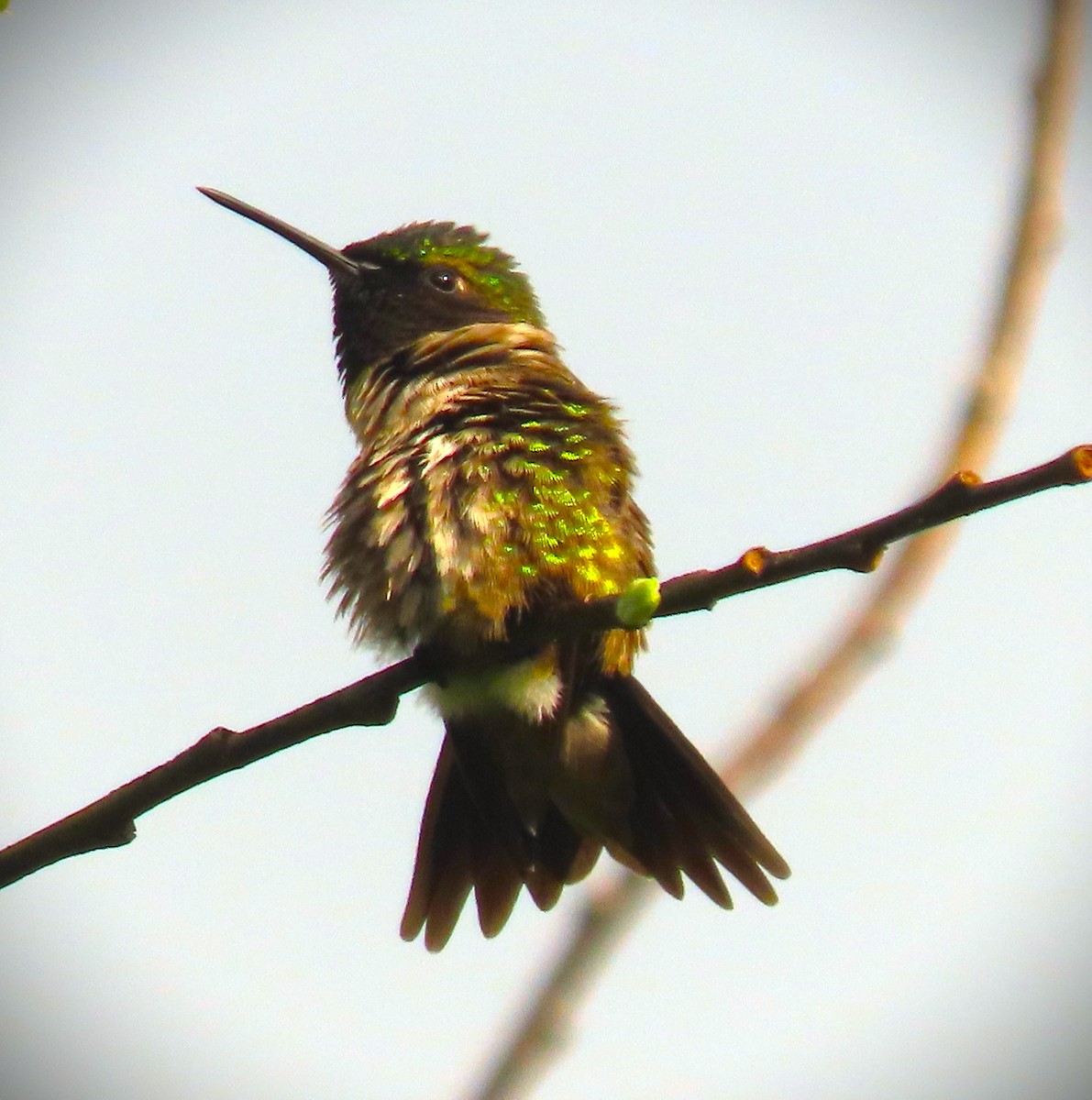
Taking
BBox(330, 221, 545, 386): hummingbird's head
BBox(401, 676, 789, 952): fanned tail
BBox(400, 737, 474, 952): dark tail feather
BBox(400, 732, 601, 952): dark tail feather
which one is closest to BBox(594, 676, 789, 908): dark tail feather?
BBox(401, 676, 789, 952): fanned tail

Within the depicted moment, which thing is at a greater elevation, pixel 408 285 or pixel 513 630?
pixel 408 285

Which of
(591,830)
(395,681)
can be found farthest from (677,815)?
(395,681)

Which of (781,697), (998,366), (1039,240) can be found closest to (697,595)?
(781,697)

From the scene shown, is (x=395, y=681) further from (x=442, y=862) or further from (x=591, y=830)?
(x=442, y=862)

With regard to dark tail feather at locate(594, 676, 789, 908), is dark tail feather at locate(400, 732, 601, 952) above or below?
below

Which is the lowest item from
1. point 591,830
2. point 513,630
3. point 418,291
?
point 591,830

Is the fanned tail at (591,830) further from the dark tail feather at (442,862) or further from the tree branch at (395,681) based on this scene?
the tree branch at (395,681)

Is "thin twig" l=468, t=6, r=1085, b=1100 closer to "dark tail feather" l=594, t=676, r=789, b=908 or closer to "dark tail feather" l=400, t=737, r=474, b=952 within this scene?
"dark tail feather" l=594, t=676, r=789, b=908
